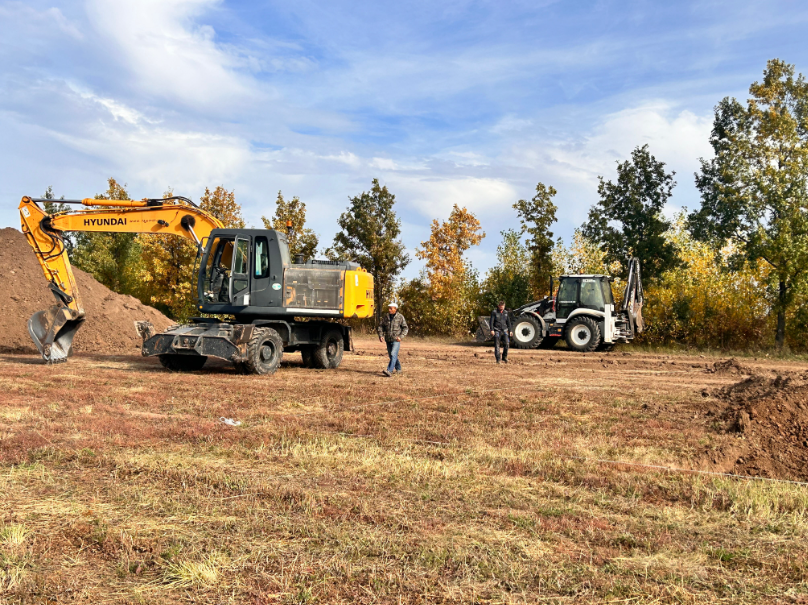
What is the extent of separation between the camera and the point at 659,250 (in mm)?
32812

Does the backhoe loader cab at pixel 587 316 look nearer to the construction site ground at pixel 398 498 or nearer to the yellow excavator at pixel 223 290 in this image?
the yellow excavator at pixel 223 290

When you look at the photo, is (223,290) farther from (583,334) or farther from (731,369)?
(583,334)

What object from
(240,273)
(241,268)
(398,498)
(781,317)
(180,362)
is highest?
(241,268)

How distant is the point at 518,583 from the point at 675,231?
52.1 m

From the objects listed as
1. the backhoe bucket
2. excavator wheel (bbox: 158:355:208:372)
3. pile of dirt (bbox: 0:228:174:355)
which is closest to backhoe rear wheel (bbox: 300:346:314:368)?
excavator wheel (bbox: 158:355:208:372)

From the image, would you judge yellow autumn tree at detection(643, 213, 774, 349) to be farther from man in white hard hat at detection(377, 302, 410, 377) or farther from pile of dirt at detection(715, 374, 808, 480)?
pile of dirt at detection(715, 374, 808, 480)

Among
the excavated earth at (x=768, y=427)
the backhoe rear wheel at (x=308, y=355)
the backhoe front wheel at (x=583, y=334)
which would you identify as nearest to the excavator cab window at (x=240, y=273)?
the backhoe rear wheel at (x=308, y=355)

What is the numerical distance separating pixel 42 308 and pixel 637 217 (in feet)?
83.0

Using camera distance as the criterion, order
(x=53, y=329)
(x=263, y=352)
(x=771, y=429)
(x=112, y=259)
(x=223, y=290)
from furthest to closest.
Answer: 1. (x=112, y=259)
2. (x=53, y=329)
3. (x=223, y=290)
4. (x=263, y=352)
5. (x=771, y=429)

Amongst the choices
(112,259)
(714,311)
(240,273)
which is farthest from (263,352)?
(112,259)

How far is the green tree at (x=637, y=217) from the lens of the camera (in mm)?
33031

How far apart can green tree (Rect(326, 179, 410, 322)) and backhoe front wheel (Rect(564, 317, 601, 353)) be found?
1337cm

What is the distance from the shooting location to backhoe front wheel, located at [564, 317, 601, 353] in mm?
25844

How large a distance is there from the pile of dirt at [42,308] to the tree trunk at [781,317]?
21914 mm
